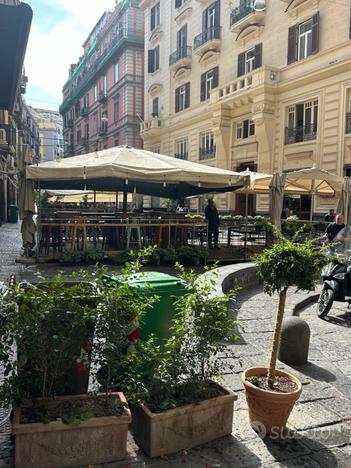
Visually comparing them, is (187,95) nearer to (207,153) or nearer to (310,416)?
(207,153)

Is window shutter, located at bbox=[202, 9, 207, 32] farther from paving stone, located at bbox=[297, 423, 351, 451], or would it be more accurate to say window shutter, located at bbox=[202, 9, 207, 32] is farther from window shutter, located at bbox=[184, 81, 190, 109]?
paving stone, located at bbox=[297, 423, 351, 451]

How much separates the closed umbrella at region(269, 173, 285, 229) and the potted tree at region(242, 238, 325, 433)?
867cm

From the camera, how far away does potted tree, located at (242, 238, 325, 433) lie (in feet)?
10.5

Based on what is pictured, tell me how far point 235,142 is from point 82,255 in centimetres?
1758

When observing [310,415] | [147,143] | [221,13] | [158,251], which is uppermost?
[221,13]

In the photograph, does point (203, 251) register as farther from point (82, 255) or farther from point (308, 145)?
point (308, 145)

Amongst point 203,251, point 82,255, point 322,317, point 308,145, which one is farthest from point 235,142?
point 322,317

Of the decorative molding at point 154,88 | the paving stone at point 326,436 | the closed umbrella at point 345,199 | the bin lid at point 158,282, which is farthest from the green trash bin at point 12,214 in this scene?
the paving stone at point 326,436

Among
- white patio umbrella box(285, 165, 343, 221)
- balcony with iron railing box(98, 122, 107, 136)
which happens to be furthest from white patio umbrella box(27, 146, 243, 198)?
balcony with iron railing box(98, 122, 107, 136)

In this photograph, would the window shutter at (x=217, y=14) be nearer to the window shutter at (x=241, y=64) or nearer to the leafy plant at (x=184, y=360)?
the window shutter at (x=241, y=64)

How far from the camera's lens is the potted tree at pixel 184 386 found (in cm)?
292

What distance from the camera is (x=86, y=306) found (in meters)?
2.90

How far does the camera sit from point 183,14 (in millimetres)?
30359

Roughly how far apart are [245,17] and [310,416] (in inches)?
952
